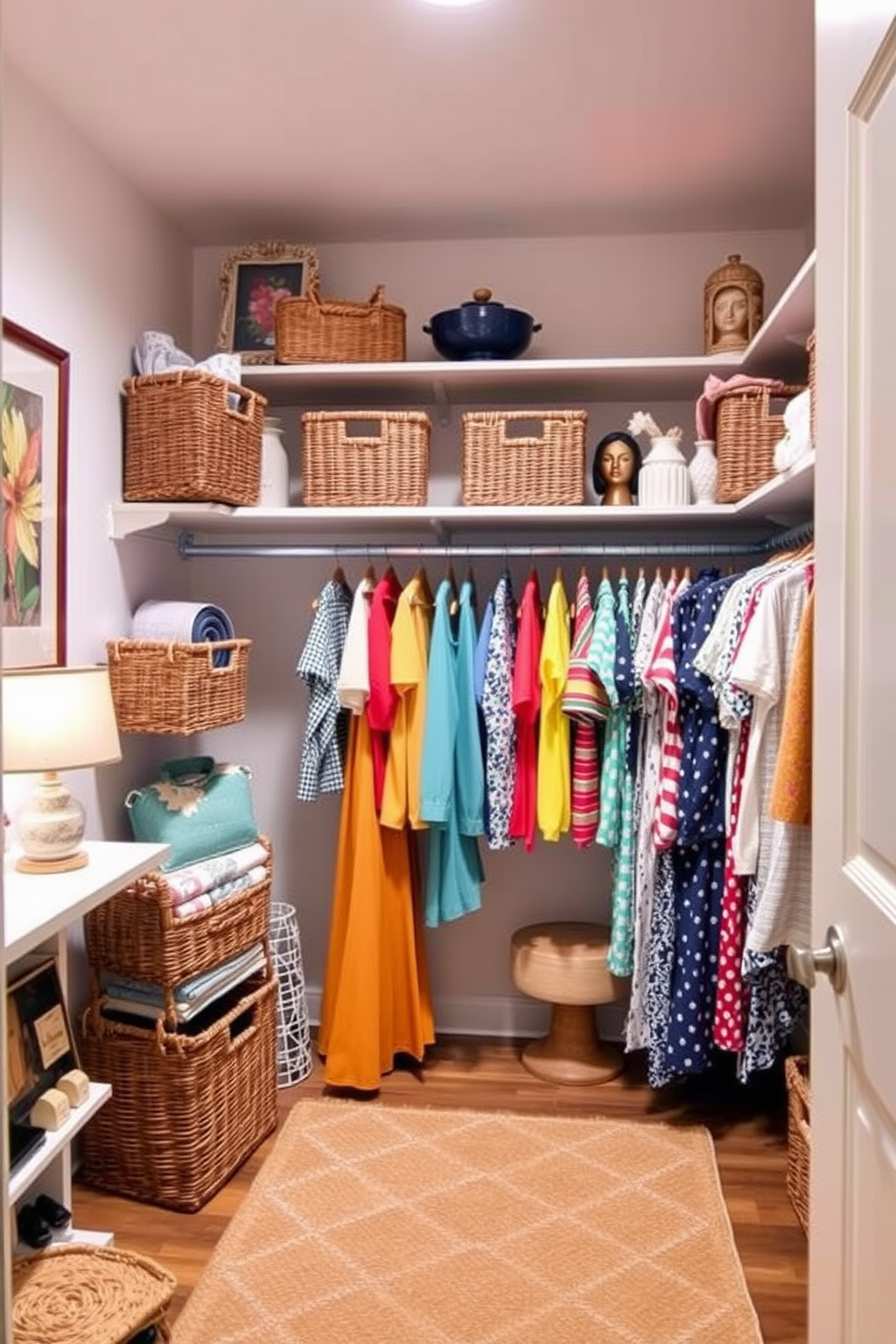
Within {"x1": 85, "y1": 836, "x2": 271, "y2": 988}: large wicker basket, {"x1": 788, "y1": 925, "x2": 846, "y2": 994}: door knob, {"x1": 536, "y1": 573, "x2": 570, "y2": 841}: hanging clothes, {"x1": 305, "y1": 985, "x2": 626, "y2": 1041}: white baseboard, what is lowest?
{"x1": 305, "y1": 985, "x2": 626, "y2": 1041}: white baseboard

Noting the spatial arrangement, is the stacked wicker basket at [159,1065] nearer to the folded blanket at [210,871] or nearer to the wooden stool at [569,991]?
the folded blanket at [210,871]

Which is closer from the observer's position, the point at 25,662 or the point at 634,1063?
the point at 25,662

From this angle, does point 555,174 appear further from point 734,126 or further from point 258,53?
point 258,53

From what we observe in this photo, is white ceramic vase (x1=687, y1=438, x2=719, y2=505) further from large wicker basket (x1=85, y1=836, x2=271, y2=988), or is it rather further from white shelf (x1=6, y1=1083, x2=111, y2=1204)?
white shelf (x1=6, y1=1083, x2=111, y2=1204)

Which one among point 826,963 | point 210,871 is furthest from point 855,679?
point 210,871

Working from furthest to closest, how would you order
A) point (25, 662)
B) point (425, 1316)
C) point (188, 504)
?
point (188, 504), point (25, 662), point (425, 1316)

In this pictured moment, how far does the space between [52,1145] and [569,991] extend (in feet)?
4.81

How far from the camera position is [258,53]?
6.77ft

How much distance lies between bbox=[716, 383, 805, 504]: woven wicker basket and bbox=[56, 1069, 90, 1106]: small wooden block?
1.96 meters

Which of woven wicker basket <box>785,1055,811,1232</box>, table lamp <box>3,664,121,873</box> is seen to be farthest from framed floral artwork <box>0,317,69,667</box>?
woven wicker basket <box>785,1055,811,1232</box>

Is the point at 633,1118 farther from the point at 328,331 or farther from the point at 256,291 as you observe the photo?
the point at 256,291

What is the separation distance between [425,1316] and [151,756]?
5.21 feet

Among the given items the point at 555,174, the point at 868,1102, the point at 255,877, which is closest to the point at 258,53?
the point at 555,174

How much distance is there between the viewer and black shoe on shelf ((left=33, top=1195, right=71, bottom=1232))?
193cm
